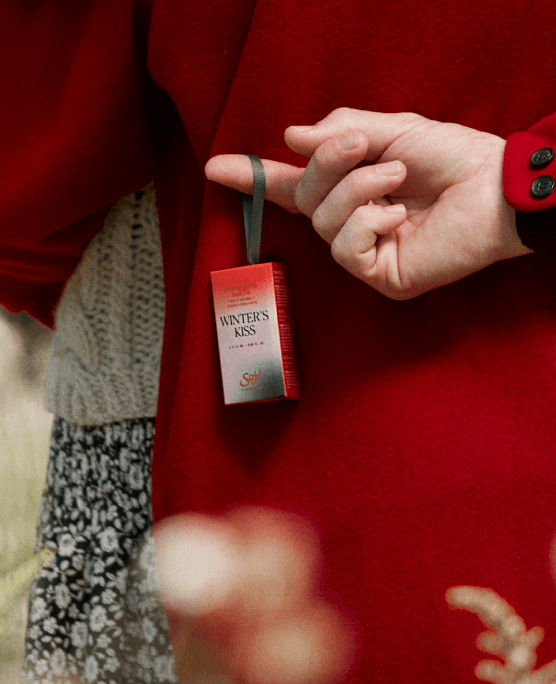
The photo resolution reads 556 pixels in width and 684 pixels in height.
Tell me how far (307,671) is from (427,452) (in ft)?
0.60

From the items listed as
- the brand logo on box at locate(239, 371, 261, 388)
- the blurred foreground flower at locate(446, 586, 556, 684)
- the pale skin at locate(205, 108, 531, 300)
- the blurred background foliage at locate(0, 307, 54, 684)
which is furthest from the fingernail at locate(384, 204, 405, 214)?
the blurred background foliage at locate(0, 307, 54, 684)

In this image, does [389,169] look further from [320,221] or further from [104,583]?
[104,583]

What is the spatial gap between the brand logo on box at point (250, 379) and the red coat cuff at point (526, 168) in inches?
7.7

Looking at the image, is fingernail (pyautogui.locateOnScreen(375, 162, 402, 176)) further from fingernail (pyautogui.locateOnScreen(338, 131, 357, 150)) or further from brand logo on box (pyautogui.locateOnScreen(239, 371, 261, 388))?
brand logo on box (pyautogui.locateOnScreen(239, 371, 261, 388))

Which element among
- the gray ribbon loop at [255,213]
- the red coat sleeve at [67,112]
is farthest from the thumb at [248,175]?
the red coat sleeve at [67,112]

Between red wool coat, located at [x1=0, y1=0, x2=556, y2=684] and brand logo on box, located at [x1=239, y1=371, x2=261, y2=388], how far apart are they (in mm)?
29

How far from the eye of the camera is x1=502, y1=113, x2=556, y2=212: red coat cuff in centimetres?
32

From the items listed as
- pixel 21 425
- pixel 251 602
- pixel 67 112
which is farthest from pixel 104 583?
pixel 67 112

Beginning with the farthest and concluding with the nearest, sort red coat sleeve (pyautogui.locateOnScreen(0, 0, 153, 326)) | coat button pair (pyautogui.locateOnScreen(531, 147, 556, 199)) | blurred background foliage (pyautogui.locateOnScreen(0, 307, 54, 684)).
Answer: blurred background foliage (pyautogui.locateOnScreen(0, 307, 54, 684)) < red coat sleeve (pyautogui.locateOnScreen(0, 0, 153, 326)) < coat button pair (pyautogui.locateOnScreen(531, 147, 556, 199))

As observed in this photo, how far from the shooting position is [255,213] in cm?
41

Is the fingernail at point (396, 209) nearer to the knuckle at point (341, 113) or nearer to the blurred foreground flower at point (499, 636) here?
the knuckle at point (341, 113)

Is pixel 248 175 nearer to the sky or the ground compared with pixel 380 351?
nearer to the sky

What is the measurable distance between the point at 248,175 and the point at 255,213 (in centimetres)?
3

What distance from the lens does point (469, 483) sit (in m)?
0.38
